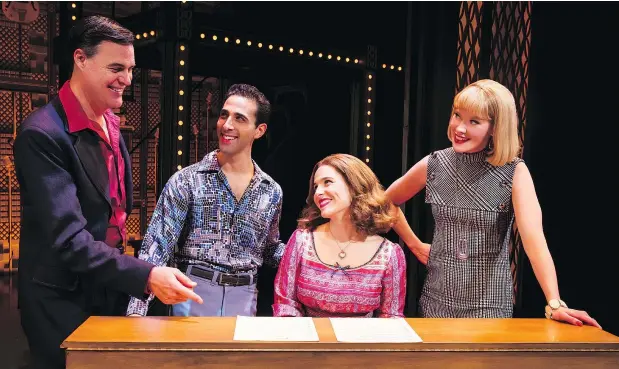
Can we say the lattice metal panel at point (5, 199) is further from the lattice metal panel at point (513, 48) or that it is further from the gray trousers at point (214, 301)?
the lattice metal panel at point (513, 48)

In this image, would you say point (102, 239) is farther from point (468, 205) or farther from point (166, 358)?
point (468, 205)

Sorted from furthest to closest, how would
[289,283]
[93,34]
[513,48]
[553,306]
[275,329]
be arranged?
[513,48] < [289,283] < [553,306] < [93,34] < [275,329]

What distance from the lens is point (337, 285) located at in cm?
228

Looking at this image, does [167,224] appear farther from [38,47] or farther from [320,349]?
[38,47]

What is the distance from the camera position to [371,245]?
2377mm

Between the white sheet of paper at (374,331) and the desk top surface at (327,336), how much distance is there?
27mm

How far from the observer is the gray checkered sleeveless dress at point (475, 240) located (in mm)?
2283

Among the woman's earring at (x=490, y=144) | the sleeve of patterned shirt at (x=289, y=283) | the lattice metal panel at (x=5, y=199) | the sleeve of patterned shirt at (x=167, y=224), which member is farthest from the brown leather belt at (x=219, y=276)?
the lattice metal panel at (x=5, y=199)

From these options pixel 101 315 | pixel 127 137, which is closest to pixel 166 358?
pixel 101 315

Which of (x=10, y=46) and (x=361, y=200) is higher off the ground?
(x=10, y=46)

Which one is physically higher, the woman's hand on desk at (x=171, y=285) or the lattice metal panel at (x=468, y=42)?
the lattice metal panel at (x=468, y=42)

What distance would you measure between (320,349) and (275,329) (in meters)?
0.21

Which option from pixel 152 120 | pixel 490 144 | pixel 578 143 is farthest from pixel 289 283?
pixel 152 120

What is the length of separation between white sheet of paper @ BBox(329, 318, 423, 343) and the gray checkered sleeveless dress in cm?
46
